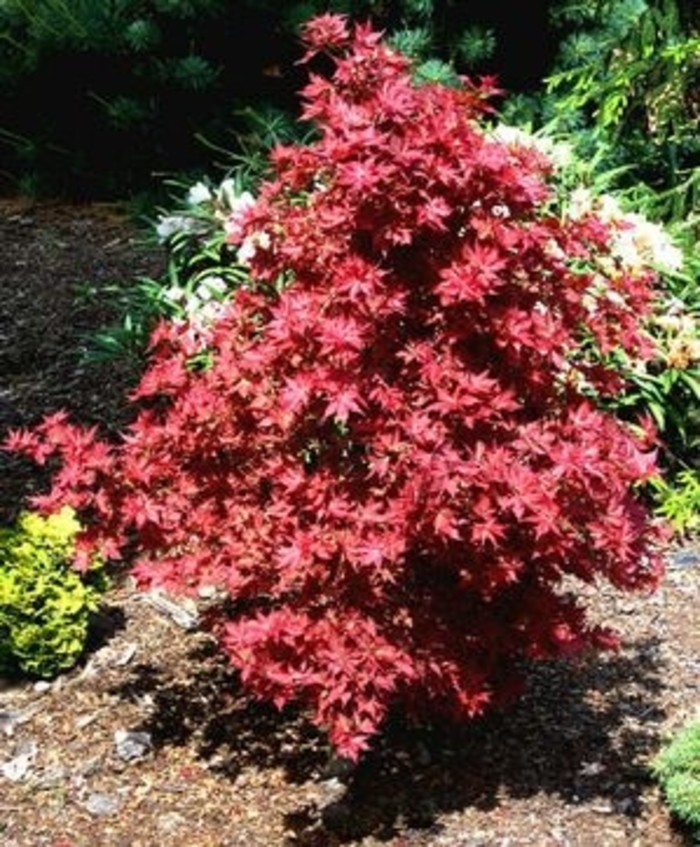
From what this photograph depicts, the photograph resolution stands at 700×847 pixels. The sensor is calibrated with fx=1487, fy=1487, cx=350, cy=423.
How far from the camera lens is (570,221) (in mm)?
3416

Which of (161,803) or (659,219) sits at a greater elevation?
(659,219)

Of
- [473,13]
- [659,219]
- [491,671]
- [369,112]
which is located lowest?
[491,671]

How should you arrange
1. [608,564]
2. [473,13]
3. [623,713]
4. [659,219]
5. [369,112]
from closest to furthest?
1. [369,112]
2. [608,564]
3. [623,713]
4. [659,219]
5. [473,13]

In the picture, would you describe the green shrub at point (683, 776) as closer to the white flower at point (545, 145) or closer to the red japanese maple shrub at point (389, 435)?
the red japanese maple shrub at point (389, 435)

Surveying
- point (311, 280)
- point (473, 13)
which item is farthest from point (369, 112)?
point (473, 13)

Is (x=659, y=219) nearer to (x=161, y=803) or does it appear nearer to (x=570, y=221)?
(x=570, y=221)

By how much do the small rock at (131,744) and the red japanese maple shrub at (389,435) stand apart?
0.62 m

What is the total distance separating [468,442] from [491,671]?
691 millimetres

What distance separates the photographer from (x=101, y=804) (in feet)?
12.0

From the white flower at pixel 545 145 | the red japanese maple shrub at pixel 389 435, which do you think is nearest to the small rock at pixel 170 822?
the red japanese maple shrub at pixel 389 435

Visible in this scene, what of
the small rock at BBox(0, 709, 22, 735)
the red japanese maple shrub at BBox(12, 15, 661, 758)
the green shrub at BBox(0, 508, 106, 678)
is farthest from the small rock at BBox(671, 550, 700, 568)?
the small rock at BBox(0, 709, 22, 735)

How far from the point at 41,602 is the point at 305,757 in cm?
85

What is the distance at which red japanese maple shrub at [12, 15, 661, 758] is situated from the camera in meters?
3.04

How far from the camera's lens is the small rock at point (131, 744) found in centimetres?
382
